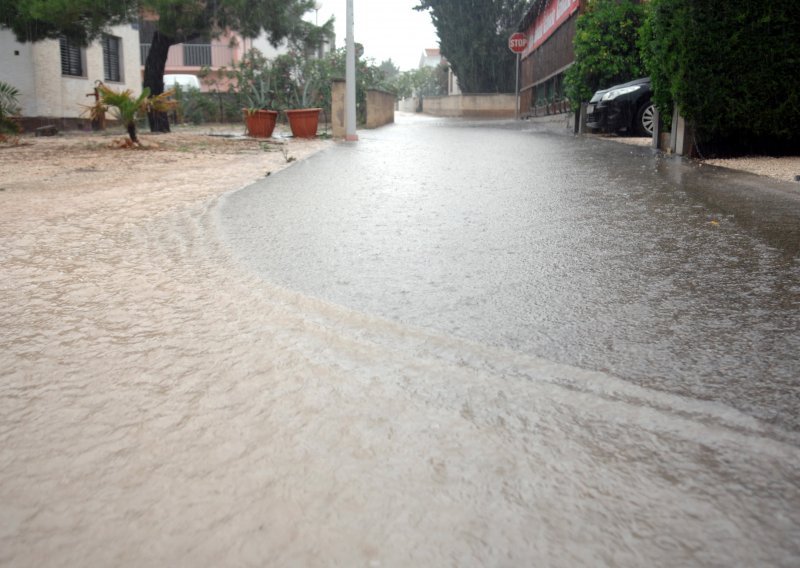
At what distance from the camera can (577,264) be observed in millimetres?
3199

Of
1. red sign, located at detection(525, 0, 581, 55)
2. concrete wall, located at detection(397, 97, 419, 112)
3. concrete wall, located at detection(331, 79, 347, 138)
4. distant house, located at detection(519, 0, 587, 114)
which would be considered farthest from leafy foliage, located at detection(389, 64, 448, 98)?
concrete wall, located at detection(331, 79, 347, 138)

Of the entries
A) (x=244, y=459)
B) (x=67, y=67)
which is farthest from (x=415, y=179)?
(x=67, y=67)

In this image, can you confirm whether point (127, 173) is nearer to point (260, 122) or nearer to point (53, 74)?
point (260, 122)

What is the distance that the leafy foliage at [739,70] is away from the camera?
786 cm

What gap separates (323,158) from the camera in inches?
384

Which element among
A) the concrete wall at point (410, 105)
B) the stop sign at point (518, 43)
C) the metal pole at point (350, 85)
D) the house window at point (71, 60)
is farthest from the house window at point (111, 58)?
the concrete wall at point (410, 105)

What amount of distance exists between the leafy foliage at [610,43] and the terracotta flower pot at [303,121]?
19.2 ft

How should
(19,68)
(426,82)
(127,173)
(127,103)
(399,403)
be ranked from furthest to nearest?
1. (426,82)
2. (19,68)
3. (127,103)
4. (127,173)
5. (399,403)

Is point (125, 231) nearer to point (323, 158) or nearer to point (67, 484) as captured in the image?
point (67, 484)

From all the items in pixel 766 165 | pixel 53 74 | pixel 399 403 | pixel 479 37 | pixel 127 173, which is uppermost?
pixel 479 37

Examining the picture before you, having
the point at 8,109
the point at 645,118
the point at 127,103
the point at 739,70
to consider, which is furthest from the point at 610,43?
the point at 8,109

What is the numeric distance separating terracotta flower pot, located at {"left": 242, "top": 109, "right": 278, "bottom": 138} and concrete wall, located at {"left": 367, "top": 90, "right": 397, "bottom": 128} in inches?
228

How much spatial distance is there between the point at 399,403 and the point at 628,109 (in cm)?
1194

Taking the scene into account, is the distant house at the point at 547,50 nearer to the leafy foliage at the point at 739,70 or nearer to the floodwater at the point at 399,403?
the leafy foliage at the point at 739,70
